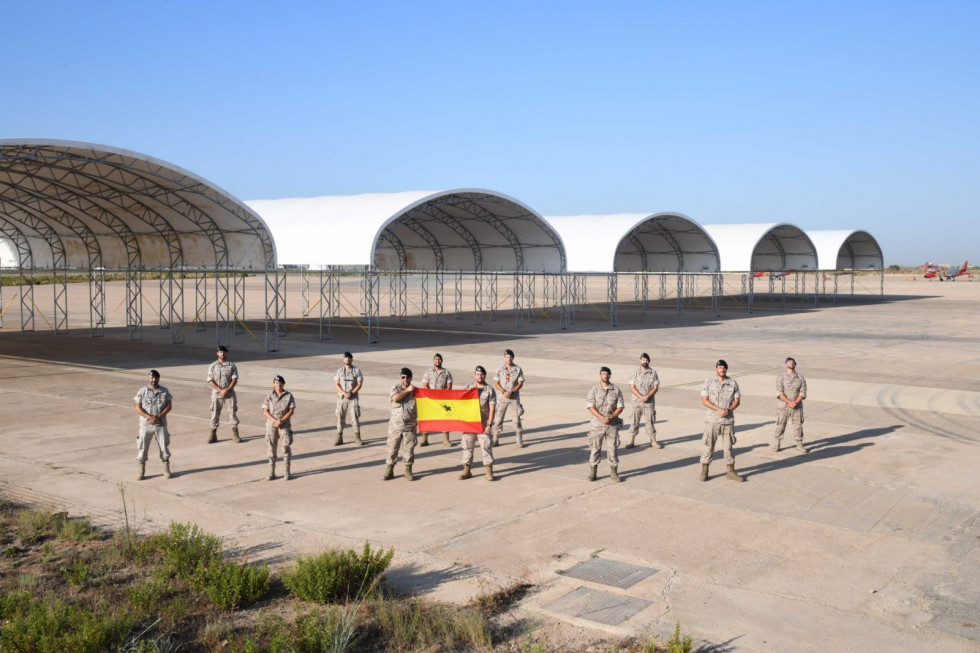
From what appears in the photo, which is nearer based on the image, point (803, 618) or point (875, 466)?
point (803, 618)

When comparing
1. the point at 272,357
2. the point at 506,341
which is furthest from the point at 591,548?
the point at 506,341

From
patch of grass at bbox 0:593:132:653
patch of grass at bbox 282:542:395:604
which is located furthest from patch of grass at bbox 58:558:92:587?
patch of grass at bbox 282:542:395:604

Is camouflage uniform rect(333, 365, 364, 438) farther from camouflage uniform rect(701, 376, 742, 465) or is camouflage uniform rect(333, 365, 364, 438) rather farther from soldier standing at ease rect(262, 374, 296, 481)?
camouflage uniform rect(701, 376, 742, 465)

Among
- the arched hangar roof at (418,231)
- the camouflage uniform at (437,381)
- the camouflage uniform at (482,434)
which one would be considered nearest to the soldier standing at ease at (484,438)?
the camouflage uniform at (482,434)

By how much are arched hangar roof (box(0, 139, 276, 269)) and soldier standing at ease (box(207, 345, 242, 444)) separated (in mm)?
11463

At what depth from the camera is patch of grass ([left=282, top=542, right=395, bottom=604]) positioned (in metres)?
7.77

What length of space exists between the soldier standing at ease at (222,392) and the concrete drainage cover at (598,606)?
861cm

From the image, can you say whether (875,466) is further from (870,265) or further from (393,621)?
(870,265)

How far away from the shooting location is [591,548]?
9.35 meters

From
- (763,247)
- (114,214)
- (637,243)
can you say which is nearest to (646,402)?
(114,214)

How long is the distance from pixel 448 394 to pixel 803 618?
6.35 meters

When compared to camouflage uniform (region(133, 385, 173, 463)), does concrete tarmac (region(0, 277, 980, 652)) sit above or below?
below

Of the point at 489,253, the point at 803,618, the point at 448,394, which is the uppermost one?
the point at 489,253

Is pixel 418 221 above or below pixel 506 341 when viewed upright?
above
